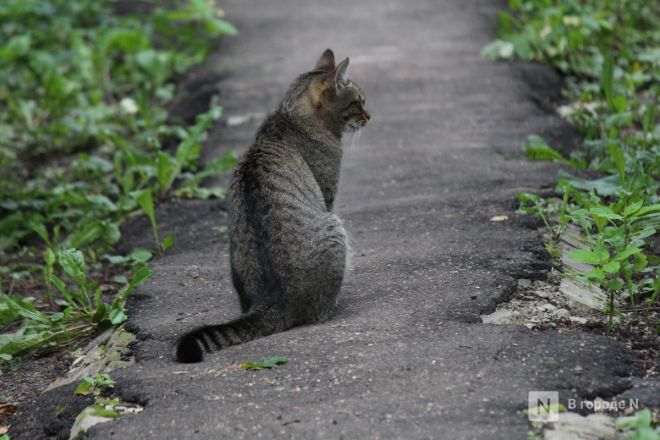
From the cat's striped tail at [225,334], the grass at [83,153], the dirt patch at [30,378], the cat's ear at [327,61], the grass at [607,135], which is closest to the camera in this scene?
the cat's striped tail at [225,334]

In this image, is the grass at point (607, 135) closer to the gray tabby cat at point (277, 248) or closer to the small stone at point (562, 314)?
the small stone at point (562, 314)

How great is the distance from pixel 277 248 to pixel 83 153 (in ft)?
14.2

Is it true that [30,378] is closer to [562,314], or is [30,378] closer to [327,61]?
Result: [327,61]

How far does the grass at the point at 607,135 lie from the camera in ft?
13.8

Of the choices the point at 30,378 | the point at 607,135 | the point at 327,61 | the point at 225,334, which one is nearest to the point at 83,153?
the point at 327,61

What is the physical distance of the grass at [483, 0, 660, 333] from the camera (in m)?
4.21

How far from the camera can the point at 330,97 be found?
17.2 ft

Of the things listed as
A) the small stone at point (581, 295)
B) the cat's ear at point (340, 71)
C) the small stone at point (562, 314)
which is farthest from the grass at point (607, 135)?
the cat's ear at point (340, 71)

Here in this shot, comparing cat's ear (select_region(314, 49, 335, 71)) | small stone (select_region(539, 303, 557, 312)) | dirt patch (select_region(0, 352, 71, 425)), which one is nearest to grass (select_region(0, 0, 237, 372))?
dirt patch (select_region(0, 352, 71, 425))

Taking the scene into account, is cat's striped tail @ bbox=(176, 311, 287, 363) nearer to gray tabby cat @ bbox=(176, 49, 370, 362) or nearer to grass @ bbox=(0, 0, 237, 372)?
gray tabby cat @ bbox=(176, 49, 370, 362)

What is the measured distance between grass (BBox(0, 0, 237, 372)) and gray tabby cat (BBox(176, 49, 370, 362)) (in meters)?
0.67

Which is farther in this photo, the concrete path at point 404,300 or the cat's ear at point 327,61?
the cat's ear at point 327,61

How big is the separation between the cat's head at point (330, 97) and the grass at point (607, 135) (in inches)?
45.5

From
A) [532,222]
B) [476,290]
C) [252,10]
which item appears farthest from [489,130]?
[252,10]
